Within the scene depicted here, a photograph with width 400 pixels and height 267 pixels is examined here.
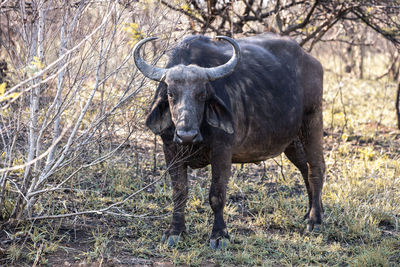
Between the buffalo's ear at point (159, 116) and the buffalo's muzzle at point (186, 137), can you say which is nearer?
the buffalo's muzzle at point (186, 137)

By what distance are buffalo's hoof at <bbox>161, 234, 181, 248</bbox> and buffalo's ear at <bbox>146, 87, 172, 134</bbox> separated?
94cm

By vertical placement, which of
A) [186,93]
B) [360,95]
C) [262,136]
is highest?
[186,93]

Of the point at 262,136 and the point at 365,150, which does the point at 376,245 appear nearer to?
the point at 262,136

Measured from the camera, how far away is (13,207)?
4.47 meters

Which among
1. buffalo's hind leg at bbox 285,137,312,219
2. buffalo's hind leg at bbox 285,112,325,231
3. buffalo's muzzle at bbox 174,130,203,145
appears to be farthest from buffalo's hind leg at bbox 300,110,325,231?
buffalo's muzzle at bbox 174,130,203,145

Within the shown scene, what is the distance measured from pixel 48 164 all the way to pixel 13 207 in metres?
0.60

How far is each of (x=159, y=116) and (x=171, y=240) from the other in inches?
43.0

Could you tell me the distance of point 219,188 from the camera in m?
4.61

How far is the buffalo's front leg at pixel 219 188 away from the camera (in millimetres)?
4547

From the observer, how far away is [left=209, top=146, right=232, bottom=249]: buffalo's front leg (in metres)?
4.55

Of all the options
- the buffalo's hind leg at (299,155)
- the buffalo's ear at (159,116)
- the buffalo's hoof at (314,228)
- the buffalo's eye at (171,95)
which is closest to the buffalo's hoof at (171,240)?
the buffalo's ear at (159,116)

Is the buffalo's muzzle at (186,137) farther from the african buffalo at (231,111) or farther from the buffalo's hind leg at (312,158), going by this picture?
the buffalo's hind leg at (312,158)

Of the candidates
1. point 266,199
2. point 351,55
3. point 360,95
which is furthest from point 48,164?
point 351,55

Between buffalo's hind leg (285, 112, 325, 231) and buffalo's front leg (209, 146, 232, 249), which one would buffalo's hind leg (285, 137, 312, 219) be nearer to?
buffalo's hind leg (285, 112, 325, 231)
